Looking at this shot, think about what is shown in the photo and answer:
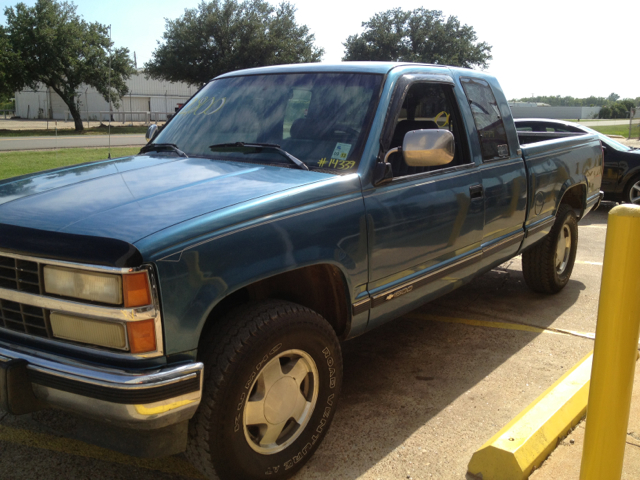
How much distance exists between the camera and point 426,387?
12.6 feet

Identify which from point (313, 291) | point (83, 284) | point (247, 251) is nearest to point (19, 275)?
point (83, 284)

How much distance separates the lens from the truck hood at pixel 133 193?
2.38 meters

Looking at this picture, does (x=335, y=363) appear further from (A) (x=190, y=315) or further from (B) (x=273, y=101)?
(B) (x=273, y=101)

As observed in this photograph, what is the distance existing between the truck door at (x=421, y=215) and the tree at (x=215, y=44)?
41282mm

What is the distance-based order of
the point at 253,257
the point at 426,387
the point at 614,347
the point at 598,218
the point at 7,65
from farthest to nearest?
1. the point at 7,65
2. the point at 598,218
3. the point at 426,387
4. the point at 253,257
5. the point at 614,347

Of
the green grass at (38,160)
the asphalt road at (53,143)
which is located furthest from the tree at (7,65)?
the green grass at (38,160)

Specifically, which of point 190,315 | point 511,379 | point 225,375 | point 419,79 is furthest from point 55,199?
point 511,379

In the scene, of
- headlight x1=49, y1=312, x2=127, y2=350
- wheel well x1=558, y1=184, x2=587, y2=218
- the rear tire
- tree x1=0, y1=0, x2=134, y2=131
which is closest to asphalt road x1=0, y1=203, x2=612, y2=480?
the rear tire

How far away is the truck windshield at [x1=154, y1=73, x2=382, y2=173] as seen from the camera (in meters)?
3.29

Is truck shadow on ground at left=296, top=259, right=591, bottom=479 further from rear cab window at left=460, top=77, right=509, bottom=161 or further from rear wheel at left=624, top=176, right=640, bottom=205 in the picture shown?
rear wheel at left=624, top=176, right=640, bottom=205

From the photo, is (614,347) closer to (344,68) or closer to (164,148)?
(344,68)

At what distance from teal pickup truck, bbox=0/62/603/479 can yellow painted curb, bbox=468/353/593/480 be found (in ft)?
2.49

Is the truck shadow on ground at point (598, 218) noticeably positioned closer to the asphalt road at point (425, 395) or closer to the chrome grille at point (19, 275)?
the asphalt road at point (425, 395)

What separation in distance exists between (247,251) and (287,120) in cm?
129
